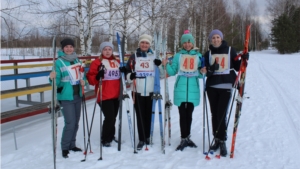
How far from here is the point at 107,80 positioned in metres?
4.15

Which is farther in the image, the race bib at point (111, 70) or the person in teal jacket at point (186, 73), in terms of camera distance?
the race bib at point (111, 70)

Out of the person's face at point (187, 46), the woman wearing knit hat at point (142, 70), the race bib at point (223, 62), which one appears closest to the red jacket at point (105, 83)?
the woman wearing knit hat at point (142, 70)

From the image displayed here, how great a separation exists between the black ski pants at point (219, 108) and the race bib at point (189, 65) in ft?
1.17

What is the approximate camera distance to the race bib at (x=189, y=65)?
3.97m

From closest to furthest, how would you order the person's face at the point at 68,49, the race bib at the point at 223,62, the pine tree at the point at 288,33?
the race bib at the point at 223,62 → the person's face at the point at 68,49 → the pine tree at the point at 288,33

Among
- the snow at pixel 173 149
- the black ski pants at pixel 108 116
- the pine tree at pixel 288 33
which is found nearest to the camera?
the snow at pixel 173 149

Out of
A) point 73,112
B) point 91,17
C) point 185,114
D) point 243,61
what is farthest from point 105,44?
point 91,17

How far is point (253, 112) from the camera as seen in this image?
6.36 metres

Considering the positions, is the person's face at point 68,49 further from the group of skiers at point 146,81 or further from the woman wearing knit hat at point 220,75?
the woman wearing knit hat at point 220,75

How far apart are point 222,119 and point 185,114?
0.58m

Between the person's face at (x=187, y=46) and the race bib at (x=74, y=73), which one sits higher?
the person's face at (x=187, y=46)

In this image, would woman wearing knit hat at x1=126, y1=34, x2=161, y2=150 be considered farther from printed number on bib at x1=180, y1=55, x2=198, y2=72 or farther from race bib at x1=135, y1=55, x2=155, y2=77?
printed number on bib at x1=180, y1=55, x2=198, y2=72

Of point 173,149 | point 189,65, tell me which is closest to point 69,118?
point 173,149

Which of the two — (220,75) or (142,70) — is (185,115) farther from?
(142,70)
